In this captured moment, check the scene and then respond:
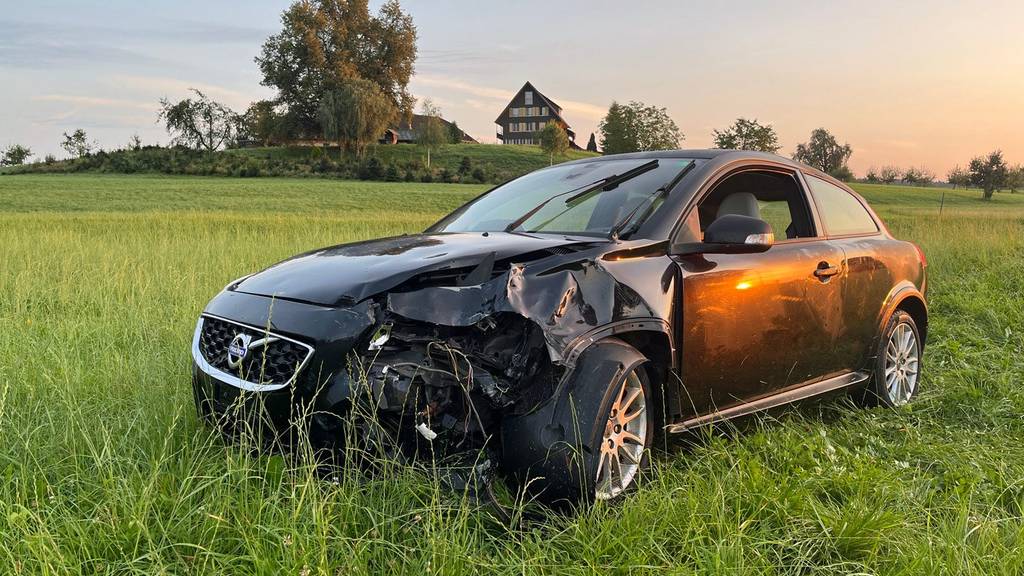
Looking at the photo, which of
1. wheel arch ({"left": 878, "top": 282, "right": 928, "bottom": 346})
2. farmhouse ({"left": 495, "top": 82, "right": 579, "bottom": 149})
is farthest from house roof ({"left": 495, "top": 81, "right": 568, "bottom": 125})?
wheel arch ({"left": 878, "top": 282, "right": 928, "bottom": 346})

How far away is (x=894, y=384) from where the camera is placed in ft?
14.7

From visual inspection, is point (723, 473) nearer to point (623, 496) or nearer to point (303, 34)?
point (623, 496)

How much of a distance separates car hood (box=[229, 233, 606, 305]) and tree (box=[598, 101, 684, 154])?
226ft

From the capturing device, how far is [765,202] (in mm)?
4168

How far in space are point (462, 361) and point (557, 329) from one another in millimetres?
359

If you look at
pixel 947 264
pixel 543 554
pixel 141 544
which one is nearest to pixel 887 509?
pixel 543 554

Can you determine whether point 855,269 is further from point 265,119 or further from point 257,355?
point 265,119

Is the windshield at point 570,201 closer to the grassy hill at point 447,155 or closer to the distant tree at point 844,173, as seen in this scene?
the grassy hill at point 447,155

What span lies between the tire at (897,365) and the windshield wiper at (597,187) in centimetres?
193

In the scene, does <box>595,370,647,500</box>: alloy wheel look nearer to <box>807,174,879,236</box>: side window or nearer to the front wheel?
the front wheel

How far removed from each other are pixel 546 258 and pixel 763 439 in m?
1.54

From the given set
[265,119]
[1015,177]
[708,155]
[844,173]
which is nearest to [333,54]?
[265,119]

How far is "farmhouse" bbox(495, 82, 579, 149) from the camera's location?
106 metres

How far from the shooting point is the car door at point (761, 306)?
311 cm
